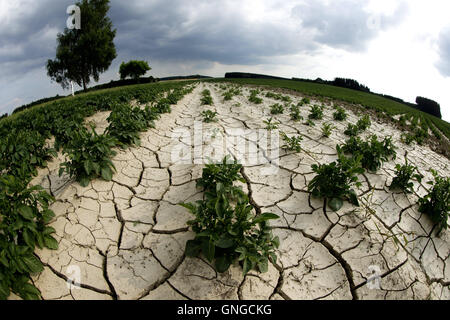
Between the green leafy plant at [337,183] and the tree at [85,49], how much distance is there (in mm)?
30062

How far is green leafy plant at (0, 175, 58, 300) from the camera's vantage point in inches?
58.2

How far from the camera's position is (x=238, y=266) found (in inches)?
71.8

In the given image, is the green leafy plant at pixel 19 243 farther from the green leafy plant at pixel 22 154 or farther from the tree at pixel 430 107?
the tree at pixel 430 107

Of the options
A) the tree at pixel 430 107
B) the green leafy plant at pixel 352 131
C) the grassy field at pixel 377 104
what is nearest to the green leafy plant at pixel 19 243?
the green leafy plant at pixel 352 131

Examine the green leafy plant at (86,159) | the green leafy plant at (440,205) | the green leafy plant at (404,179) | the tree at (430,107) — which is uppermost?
the tree at (430,107)

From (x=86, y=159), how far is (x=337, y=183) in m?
3.04

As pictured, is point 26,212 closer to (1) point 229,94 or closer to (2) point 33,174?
(2) point 33,174

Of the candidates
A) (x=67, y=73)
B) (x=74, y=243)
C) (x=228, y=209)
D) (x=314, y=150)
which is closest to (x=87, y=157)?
(x=74, y=243)

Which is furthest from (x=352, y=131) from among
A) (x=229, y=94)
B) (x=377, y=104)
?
(x=377, y=104)

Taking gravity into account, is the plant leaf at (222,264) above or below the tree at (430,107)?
below

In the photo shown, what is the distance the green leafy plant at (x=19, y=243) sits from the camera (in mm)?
1479

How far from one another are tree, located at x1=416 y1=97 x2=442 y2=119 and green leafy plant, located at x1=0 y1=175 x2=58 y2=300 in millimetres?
44305
